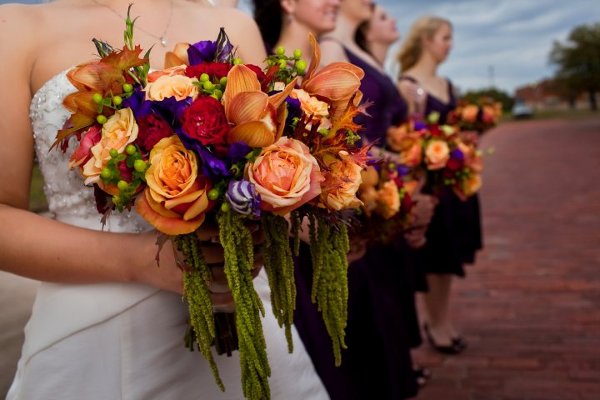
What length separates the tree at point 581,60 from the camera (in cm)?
4691

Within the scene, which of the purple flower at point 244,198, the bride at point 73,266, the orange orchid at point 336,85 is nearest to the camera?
the purple flower at point 244,198

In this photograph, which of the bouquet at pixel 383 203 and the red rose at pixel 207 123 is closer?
the red rose at pixel 207 123

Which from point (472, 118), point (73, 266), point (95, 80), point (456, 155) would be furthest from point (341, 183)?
point (472, 118)

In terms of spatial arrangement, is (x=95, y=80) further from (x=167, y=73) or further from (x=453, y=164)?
(x=453, y=164)

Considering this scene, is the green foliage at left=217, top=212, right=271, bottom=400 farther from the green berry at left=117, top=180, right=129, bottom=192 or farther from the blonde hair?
the blonde hair

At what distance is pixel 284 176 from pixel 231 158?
120 millimetres

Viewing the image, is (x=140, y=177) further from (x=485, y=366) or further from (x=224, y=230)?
(x=485, y=366)

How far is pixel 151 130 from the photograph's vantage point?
133cm

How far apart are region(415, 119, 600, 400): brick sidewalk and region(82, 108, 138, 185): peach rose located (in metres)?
3.36

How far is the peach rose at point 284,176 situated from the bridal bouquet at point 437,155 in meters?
2.48

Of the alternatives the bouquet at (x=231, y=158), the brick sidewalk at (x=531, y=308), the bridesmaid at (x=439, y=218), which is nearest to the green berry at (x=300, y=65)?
the bouquet at (x=231, y=158)

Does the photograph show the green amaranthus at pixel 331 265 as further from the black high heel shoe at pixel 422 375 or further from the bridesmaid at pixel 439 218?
the bridesmaid at pixel 439 218

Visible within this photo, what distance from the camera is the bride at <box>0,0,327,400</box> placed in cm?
164

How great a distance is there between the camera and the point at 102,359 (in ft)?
5.61
